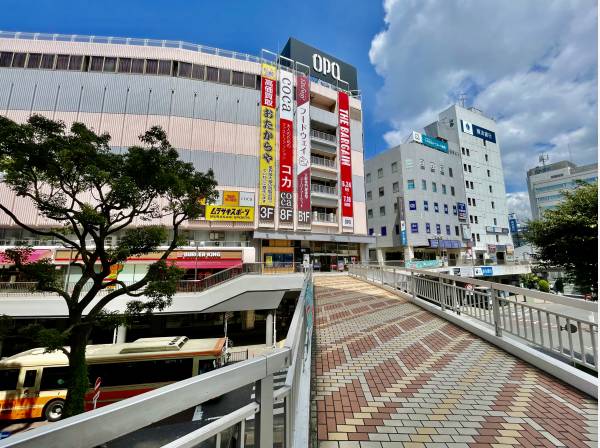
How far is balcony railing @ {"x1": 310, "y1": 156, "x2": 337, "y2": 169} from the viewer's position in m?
29.8

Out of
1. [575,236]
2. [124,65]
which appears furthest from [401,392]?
[124,65]

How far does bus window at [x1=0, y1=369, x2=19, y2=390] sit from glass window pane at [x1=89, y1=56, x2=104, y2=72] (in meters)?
27.5

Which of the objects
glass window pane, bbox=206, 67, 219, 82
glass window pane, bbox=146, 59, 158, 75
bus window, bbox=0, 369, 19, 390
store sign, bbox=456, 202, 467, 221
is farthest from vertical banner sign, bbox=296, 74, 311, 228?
store sign, bbox=456, 202, 467, 221

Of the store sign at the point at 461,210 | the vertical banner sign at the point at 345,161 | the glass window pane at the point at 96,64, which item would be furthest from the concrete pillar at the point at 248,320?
the store sign at the point at 461,210

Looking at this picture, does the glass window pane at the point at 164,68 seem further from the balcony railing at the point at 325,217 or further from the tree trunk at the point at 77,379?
the tree trunk at the point at 77,379

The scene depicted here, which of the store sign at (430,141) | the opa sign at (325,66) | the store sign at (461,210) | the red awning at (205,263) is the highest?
the opa sign at (325,66)

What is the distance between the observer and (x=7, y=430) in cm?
1001

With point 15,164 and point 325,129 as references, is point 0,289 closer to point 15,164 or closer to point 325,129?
point 15,164

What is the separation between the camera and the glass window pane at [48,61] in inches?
1016

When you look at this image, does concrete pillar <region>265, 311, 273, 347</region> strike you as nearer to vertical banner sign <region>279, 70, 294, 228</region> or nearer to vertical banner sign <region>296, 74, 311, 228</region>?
vertical banner sign <region>279, 70, 294, 228</region>

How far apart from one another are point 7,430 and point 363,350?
13.9 m

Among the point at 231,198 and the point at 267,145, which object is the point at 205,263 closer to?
the point at 231,198

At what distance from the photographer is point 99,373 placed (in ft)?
36.6

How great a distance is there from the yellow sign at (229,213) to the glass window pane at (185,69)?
14.4m
